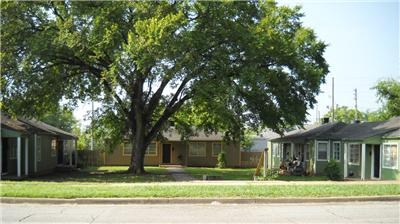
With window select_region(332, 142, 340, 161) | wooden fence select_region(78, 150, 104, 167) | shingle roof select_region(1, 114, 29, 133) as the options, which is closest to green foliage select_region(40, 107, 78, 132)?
wooden fence select_region(78, 150, 104, 167)

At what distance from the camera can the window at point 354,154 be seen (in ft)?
114

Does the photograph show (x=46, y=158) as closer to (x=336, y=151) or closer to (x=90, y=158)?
(x=90, y=158)

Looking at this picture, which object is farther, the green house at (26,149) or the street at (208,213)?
the green house at (26,149)

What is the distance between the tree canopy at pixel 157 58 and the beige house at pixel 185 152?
1992 centimetres

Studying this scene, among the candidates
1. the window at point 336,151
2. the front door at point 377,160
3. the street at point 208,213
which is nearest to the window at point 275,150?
the window at point 336,151

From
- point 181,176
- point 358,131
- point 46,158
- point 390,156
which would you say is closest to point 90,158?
point 46,158

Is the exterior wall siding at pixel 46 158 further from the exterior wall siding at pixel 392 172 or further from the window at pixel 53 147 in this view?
the exterior wall siding at pixel 392 172

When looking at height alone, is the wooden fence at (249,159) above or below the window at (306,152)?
below

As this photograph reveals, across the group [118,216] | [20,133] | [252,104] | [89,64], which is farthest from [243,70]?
[118,216]

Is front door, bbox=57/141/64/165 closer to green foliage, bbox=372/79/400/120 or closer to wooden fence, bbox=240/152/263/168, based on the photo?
wooden fence, bbox=240/152/263/168

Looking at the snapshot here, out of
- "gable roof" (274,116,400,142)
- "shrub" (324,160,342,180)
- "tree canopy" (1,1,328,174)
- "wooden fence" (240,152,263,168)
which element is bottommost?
"wooden fence" (240,152,263,168)

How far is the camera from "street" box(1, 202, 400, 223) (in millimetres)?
13180

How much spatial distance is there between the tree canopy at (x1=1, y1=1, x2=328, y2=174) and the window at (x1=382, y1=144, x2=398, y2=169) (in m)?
5.44

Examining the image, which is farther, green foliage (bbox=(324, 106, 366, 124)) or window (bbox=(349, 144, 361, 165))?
green foliage (bbox=(324, 106, 366, 124))
